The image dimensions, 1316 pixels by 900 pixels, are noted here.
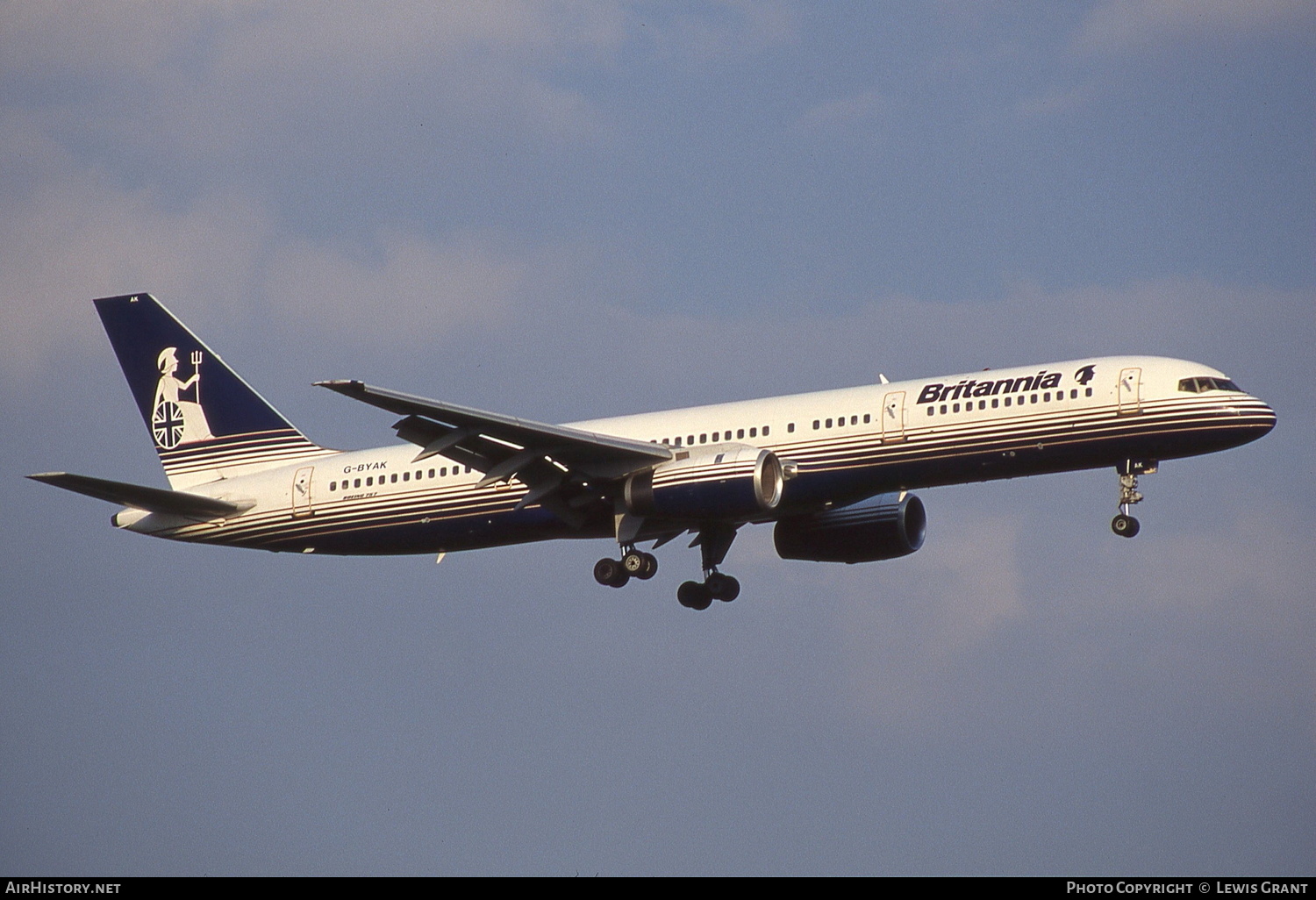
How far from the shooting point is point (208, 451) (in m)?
58.7

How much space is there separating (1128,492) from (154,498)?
2666 centimetres

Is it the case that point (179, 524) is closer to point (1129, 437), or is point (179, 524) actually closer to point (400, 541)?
point (400, 541)

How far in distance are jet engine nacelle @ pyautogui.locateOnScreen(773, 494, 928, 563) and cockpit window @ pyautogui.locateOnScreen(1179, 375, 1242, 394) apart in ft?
35.0

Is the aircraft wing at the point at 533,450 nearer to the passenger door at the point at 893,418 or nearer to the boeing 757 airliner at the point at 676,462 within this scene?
the boeing 757 airliner at the point at 676,462

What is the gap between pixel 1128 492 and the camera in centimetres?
4850

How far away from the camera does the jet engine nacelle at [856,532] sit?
2188 inches

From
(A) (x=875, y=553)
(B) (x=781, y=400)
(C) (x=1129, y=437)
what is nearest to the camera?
(C) (x=1129, y=437)

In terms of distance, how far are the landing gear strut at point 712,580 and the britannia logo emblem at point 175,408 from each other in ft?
51.0

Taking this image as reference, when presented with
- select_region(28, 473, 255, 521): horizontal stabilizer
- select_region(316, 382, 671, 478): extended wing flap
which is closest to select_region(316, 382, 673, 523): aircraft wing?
select_region(316, 382, 671, 478): extended wing flap

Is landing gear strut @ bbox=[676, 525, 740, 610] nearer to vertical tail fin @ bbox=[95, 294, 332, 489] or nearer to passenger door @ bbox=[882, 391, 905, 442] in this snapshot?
passenger door @ bbox=[882, 391, 905, 442]

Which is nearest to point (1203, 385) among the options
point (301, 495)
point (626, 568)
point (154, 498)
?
point (626, 568)

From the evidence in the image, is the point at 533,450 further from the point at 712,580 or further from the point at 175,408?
the point at 175,408
